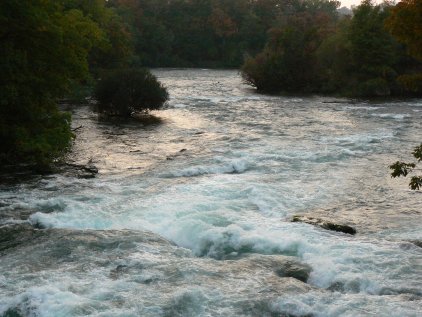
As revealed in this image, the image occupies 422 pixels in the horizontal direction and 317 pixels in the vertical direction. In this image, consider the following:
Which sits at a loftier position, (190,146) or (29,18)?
(29,18)

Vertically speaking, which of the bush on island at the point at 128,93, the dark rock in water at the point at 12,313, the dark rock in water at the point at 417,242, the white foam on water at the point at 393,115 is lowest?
the dark rock in water at the point at 12,313

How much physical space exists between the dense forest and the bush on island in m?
1.84

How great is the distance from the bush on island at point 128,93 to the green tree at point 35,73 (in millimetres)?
13274

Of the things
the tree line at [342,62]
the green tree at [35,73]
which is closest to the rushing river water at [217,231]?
the green tree at [35,73]

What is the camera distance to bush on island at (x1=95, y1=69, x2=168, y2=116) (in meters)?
34.5

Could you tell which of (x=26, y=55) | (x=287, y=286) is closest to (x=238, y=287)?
(x=287, y=286)

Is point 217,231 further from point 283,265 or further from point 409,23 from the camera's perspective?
point 409,23

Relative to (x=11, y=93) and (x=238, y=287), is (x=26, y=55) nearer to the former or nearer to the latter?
(x=11, y=93)

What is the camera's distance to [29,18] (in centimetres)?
1784

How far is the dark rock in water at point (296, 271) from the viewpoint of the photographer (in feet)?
38.7

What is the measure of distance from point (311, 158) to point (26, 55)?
11951 millimetres

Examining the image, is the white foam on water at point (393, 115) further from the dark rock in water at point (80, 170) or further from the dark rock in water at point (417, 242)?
the dark rock in water at point (417, 242)

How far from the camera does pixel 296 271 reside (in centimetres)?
1202

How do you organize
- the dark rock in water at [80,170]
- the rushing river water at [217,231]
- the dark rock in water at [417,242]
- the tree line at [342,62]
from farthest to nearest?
the tree line at [342,62] < the dark rock in water at [80,170] < the dark rock in water at [417,242] < the rushing river water at [217,231]
